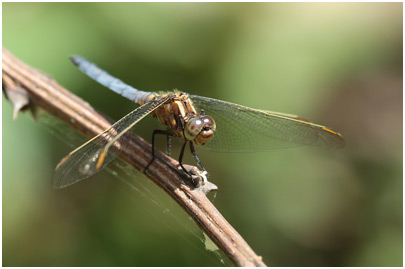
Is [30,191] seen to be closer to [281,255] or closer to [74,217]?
[74,217]

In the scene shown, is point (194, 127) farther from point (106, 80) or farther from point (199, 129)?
point (106, 80)

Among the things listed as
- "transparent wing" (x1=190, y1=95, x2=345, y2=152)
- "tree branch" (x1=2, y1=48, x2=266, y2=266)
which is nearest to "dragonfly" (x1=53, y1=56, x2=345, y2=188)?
"transparent wing" (x1=190, y1=95, x2=345, y2=152)

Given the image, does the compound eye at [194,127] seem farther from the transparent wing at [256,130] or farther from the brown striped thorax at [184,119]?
the transparent wing at [256,130]

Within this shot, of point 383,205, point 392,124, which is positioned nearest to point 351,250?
point 383,205

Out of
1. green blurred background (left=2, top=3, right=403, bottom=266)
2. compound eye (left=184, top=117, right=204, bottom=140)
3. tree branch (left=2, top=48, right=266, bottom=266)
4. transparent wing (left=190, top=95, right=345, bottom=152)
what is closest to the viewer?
tree branch (left=2, top=48, right=266, bottom=266)

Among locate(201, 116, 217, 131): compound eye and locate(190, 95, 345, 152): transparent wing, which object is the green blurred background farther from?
locate(201, 116, 217, 131): compound eye

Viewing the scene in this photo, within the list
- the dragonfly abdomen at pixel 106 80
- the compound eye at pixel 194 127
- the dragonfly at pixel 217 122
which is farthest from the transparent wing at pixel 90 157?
the dragonfly abdomen at pixel 106 80

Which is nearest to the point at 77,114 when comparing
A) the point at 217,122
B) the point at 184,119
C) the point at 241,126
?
the point at 184,119
